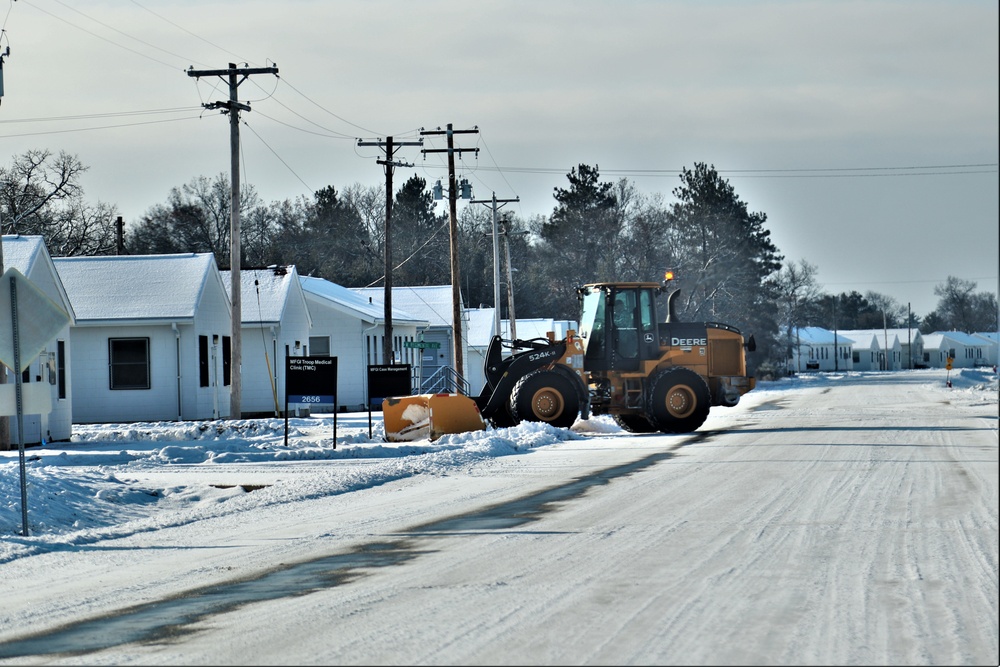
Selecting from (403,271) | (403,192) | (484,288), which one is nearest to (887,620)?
(403,271)

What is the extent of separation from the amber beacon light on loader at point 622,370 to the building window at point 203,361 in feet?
37.2

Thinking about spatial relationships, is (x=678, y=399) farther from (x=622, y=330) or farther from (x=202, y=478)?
(x=202, y=478)

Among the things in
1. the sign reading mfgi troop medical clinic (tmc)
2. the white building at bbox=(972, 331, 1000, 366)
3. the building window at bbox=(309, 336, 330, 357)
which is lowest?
the sign reading mfgi troop medical clinic (tmc)

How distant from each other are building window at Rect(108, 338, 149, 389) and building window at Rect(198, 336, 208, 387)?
1.48 m

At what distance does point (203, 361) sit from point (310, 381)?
13.6m

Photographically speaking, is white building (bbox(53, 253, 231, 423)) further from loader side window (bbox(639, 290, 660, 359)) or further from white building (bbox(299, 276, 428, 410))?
loader side window (bbox(639, 290, 660, 359))

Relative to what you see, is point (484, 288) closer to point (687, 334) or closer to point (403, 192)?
point (403, 192)

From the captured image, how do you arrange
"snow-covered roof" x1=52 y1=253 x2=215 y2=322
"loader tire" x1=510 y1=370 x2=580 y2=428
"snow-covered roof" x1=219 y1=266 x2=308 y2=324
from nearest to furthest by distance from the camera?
"loader tire" x1=510 y1=370 x2=580 y2=428
"snow-covered roof" x1=52 y1=253 x2=215 y2=322
"snow-covered roof" x1=219 y1=266 x2=308 y2=324

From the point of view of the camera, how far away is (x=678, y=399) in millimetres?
28047

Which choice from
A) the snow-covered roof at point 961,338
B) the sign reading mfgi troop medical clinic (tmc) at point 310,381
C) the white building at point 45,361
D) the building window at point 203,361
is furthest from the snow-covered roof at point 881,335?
the sign reading mfgi troop medical clinic (tmc) at point 310,381

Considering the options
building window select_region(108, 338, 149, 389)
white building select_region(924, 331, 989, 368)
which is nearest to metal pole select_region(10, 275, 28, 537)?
building window select_region(108, 338, 149, 389)

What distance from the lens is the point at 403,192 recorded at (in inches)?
4043

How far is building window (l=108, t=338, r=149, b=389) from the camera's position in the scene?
118 feet

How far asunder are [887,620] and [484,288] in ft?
280
